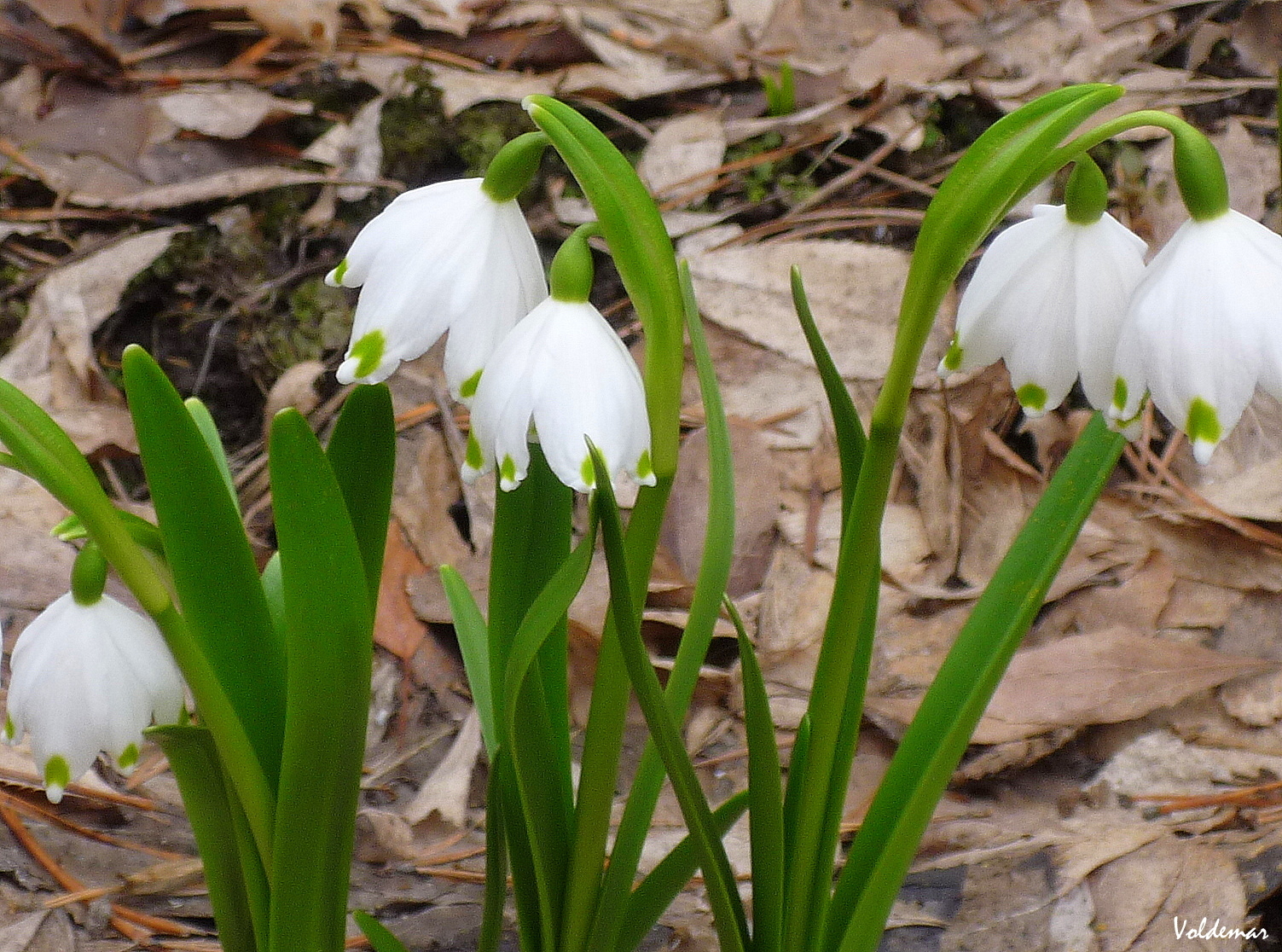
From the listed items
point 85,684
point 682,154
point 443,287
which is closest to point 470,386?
point 443,287

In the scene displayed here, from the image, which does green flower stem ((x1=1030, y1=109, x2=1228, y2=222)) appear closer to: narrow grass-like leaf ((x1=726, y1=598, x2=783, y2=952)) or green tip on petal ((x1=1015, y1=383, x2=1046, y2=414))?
green tip on petal ((x1=1015, y1=383, x2=1046, y2=414))

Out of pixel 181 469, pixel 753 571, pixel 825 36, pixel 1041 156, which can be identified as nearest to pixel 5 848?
pixel 181 469

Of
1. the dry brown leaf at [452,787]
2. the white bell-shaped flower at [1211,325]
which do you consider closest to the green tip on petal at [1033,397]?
the white bell-shaped flower at [1211,325]

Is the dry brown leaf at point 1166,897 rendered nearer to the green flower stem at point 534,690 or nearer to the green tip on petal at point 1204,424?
the green flower stem at point 534,690

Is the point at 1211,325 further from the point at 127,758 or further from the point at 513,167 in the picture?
the point at 127,758

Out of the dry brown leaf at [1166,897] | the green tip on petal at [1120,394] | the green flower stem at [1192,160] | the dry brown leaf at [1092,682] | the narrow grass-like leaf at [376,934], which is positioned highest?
the green flower stem at [1192,160]

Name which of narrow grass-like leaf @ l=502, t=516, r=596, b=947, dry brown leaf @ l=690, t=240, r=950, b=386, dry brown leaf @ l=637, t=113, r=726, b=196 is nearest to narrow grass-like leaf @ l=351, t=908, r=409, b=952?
narrow grass-like leaf @ l=502, t=516, r=596, b=947

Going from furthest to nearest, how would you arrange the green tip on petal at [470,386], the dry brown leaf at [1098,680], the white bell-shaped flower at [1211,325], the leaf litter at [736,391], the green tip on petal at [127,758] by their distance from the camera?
the dry brown leaf at [1098,680] < the leaf litter at [736,391] < the green tip on petal at [127,758] < the green tip on petal at [470,386] < the white bell-shaped flower at [1211,325]

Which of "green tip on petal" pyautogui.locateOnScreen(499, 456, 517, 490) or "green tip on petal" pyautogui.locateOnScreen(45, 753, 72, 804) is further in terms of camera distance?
"green tip on petal" pyautogui.locateOnScreen(45, 753, 72, 804)
